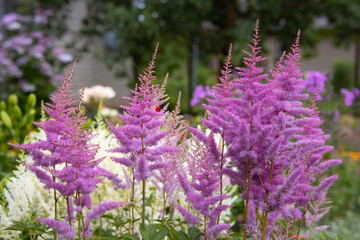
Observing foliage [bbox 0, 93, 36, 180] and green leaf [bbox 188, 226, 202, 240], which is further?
foliage [bbox 0, 93, 36, 180]

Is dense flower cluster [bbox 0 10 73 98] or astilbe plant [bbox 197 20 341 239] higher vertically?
dense flower cluster [bbox 0 10 73 98]

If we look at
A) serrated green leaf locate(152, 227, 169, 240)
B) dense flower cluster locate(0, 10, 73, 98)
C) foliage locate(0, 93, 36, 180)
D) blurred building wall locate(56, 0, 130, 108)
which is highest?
blurred building wall locate(56, 0, 130, 108)

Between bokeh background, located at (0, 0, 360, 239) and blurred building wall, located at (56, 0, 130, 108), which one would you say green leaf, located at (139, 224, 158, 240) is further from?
blurred building wall, located at (56, 0, 130, 108)

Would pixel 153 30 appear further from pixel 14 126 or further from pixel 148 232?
pixel 148 232

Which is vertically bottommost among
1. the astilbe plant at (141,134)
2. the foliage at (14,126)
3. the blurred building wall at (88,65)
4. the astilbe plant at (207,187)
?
the astilbe plant at (207,187)

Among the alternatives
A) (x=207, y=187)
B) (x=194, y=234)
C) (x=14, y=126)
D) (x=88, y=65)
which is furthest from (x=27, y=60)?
(x=207, y=187)

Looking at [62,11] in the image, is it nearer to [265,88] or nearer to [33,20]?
[33,20]

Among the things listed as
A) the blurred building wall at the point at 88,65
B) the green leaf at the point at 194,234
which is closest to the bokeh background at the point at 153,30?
the blurred building wall at the point at 88,65

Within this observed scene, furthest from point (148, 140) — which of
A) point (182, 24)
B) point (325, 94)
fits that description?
point (182, 24)

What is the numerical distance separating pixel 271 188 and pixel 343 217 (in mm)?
5060

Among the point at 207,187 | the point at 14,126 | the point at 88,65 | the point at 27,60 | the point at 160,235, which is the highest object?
the point at 88,65

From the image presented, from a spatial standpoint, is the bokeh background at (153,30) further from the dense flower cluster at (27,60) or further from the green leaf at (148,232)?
the green leaf at (148,232)

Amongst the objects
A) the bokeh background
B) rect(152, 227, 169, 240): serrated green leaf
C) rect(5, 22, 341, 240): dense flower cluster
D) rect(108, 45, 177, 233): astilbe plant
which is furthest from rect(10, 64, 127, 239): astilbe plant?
the bokeh background

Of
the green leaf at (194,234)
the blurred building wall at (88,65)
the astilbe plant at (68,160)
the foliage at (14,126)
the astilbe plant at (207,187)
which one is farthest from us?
the blurred building wall at (88,65)
